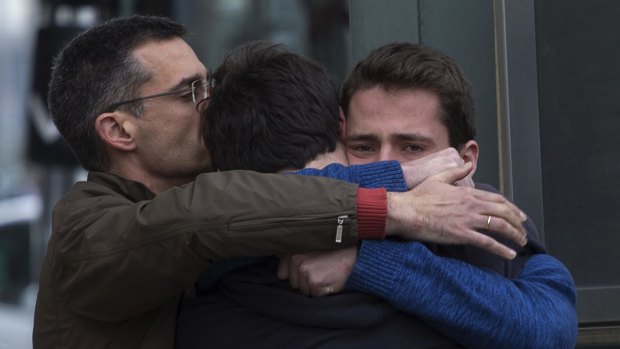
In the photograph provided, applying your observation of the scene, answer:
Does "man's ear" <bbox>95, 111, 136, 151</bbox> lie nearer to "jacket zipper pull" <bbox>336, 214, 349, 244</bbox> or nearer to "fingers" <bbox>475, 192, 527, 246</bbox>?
"jacket zipper pull" <bbox>336, 214, 349, 244</bbox>

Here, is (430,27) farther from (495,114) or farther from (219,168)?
(219,168)

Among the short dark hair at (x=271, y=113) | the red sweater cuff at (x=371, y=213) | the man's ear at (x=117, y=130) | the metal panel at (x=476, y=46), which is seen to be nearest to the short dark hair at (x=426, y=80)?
the short dark hair at (x=271, y=113)

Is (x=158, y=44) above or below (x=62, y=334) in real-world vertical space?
above

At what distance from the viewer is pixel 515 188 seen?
11.0 ft

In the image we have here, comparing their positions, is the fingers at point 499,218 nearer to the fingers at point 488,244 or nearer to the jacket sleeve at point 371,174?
the fingers at point 488,244

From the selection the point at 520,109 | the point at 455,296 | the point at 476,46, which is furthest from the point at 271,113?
the point at 476,46

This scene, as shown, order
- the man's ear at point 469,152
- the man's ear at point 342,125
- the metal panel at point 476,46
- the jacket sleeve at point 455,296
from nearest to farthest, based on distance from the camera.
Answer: the jacket sleeve at point 455,296 → the man's ear at point 342,125 → the man's ear at point 469,152 → the metal panel at point 476,46

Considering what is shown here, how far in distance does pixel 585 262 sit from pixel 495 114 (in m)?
0.58

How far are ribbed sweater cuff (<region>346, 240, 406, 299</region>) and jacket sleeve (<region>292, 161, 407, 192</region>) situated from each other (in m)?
0.14

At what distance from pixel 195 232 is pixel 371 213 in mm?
376

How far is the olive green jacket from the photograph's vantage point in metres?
2.22

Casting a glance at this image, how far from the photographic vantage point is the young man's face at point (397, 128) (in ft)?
8.45

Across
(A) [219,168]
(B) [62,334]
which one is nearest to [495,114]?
(A) [219,168]

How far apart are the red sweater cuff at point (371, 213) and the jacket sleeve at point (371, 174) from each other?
65 millimetres
